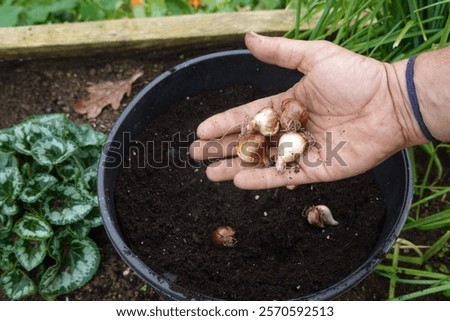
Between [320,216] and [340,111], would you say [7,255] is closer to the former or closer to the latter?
[320,216]

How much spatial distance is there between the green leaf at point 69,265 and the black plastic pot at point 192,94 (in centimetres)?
27

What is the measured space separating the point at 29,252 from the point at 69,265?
0.49 ft

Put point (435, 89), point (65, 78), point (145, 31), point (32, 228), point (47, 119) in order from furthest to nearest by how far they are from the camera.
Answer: point (65, 78)
point (145, 31)
point (47, 119)
point (32, 228)
point (435, 89)

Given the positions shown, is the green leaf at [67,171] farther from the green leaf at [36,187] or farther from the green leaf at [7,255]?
the green leaf at [7,255]

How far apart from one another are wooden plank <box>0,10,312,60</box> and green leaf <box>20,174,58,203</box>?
65 cm

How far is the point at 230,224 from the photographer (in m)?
1.67

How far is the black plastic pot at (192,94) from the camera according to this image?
4.58ft

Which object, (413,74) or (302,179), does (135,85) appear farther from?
(413,74)

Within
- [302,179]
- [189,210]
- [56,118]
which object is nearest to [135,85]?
[56,118]

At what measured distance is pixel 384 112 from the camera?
1.52m

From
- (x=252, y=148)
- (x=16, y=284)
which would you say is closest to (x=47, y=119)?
(x=16, y=284)

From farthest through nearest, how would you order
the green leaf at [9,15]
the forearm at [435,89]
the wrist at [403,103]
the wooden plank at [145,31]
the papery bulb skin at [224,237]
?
the green leaf at [9,15]
the wooden plank at [145,31]
the papery bulb skin at [224,237]
the wrist at [403,103]
the forearm at [435,89]

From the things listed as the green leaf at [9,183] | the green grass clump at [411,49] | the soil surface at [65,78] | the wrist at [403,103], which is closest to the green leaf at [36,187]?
the green leaf at [9,183]

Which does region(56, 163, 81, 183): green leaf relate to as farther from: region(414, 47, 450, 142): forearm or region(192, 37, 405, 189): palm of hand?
region(414, 47, 450, 142): forearm
